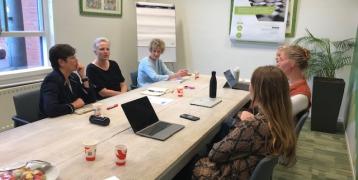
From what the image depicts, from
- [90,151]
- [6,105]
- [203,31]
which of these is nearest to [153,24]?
[203,31]

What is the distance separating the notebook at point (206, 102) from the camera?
241 centimetres

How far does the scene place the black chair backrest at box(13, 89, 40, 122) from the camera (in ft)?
7.45

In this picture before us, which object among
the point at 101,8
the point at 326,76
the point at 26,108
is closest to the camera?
the point at 26,108

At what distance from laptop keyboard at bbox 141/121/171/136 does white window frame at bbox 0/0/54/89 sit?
207 centimetres

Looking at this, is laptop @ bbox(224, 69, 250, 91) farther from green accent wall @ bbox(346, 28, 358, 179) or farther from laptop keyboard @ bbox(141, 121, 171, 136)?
laptop keyboard @ bbox(141, 121, 171, 136)

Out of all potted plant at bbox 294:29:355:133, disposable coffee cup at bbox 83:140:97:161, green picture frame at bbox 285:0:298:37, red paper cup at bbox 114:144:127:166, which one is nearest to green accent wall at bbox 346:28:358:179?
potted plant at bbox 294:29:355:133

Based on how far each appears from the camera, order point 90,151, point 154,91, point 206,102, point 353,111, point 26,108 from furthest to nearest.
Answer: point 353,111 < point 154,91 < point 206,102 < point 26,108 < point 90,151

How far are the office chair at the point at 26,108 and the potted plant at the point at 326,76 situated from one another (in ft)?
10.4

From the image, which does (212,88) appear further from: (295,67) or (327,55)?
(327,55)

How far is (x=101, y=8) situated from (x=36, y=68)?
129 centimetres

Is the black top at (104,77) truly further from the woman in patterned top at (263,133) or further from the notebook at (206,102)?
the woman in patterned top at (263,133)

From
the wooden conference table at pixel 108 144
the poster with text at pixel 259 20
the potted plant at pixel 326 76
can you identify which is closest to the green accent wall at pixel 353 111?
the potted plant at pixel 326 76

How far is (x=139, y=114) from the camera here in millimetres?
1857

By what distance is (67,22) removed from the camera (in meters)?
3.81
